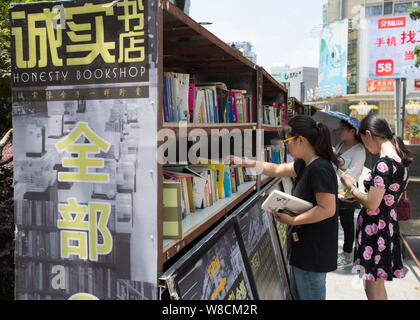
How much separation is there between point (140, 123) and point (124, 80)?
214mm

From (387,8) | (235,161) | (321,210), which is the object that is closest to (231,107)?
(235,161)

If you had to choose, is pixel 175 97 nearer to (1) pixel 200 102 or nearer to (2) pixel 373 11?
(1) pixel 200 102

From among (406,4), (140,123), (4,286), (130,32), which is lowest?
(4,286)

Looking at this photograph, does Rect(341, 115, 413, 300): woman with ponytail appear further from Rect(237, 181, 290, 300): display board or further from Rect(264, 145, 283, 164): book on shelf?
Rect(264, 145, 283, 164): book on shelf

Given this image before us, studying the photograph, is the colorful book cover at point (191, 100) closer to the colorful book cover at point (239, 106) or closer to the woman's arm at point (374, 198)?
the colorful book cover at point (239, 106)

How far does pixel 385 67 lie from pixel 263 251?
17273mm

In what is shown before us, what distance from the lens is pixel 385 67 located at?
58.6 feet

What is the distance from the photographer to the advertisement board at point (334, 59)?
116 feet

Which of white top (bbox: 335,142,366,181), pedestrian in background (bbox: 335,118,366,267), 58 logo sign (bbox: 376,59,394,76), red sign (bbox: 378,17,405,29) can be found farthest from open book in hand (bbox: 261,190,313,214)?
red sign (bbox: 378,17,405,29)

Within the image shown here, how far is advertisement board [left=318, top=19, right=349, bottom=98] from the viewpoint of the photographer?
35312mm

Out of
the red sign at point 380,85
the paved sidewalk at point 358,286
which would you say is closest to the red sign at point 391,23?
the red sign at point 380,85

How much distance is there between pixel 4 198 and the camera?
3775mm

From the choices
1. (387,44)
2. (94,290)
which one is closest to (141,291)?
(94,290)

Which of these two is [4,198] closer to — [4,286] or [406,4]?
[4,286]
